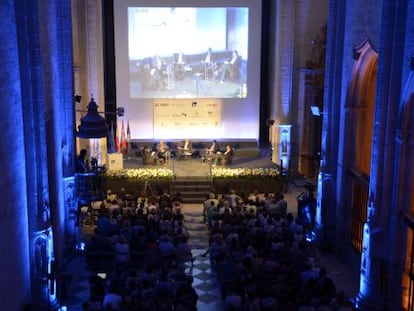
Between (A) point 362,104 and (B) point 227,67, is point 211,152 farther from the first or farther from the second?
(A) point 362,104

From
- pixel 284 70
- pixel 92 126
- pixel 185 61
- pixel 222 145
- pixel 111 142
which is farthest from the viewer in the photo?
pixel 222 145

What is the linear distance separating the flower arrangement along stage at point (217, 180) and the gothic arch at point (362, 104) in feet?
23.9

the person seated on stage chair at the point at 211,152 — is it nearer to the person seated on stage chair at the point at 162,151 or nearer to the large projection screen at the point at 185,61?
the person seated on stage chair at the point at 162,151

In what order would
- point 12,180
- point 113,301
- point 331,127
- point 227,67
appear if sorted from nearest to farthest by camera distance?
1. point 12,180
2. point 113,301
3. point 331,127
4. point 227,67

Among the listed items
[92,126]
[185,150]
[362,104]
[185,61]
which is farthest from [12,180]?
[185,61]

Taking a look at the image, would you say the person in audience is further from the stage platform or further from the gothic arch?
the stage platform

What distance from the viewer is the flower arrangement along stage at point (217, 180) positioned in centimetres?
2759

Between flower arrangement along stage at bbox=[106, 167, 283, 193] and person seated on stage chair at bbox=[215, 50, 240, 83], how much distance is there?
679 centimetres

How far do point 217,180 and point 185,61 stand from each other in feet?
26.2

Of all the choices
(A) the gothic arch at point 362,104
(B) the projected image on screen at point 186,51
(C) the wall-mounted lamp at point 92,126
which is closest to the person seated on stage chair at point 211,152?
(B) the projected image on screen at point 186,51

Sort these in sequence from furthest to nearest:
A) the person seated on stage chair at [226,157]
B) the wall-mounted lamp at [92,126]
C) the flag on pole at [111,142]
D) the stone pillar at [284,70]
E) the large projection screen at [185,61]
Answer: the large projection screen at [185,61] → the flag on pole at [111,142] → the person seated on stage chair at [226,157] → the stone pillar at [284,70] → the wall-mounted lamp at [92,126]

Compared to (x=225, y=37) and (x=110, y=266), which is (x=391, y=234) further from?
(x=225, y=37)

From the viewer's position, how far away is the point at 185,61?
110 feet

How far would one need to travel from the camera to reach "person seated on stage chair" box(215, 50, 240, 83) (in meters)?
33.7
